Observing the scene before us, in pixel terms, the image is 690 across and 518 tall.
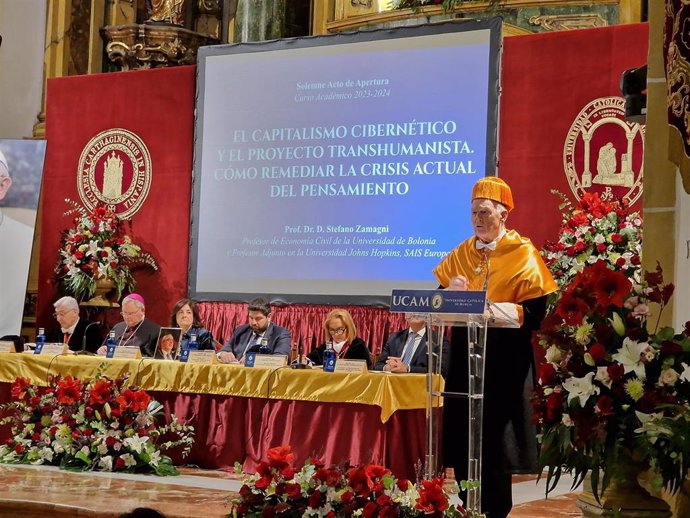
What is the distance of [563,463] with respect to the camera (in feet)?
10.4

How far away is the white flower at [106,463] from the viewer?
6793mm

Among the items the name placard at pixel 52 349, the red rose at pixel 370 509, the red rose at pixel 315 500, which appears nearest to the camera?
the red rose at pixel 370 509

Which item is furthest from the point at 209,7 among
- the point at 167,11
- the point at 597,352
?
the point at 597,352

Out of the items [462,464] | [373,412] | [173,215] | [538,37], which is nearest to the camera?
[462,464]

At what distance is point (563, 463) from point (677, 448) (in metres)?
0.35

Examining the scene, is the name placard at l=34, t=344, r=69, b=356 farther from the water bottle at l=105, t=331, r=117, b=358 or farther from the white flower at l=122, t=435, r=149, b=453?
the white flower at l=122, t=435, r=149, b=453

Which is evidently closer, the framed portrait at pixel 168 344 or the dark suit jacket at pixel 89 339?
the framed portrait at pixel 168 344

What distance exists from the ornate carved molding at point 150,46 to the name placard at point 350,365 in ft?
18.1

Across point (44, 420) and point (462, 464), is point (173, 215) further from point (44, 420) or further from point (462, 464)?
point (462, 464)

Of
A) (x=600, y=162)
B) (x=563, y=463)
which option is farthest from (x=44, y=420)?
(x=563, y=463)

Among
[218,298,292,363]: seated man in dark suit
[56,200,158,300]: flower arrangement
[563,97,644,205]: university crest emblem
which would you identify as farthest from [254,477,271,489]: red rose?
[56,200,158,300]: flower arrangement

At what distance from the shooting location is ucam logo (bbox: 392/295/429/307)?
13.0 ft

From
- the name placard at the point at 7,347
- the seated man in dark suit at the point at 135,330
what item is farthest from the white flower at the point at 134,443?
the name placard at the point at 7,347

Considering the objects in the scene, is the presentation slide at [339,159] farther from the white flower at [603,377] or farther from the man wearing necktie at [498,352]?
the white flower at [603,377]
